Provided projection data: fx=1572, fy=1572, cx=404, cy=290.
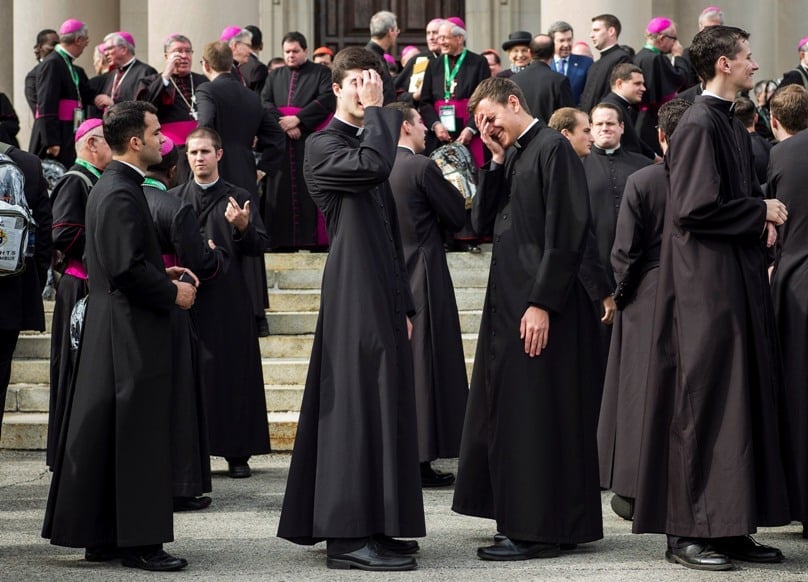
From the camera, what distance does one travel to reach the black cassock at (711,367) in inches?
263

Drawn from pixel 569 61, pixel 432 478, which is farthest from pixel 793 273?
pixel 569 61

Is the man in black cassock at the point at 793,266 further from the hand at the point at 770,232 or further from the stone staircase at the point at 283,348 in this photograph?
the stone staircase at the point at 283,348

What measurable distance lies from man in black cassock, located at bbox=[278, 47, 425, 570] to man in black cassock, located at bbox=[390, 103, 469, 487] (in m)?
2.33

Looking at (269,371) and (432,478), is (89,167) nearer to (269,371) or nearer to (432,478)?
(432,478)

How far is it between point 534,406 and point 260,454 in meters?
3.28

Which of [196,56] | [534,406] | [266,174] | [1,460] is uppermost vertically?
[196,56]

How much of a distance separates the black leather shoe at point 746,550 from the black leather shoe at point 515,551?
2.38 ft

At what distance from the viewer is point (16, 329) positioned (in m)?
8.15

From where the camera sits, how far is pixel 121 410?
6.81 metres

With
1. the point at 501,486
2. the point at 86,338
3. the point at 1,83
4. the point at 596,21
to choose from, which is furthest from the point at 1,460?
the point at 1,83

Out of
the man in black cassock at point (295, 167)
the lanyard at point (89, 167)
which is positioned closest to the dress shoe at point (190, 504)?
the lanyard at point (89, 167)

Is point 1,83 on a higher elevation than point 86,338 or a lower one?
higher

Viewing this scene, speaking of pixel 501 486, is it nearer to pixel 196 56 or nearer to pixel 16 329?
pixel 16 329

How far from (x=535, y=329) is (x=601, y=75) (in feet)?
23.0
